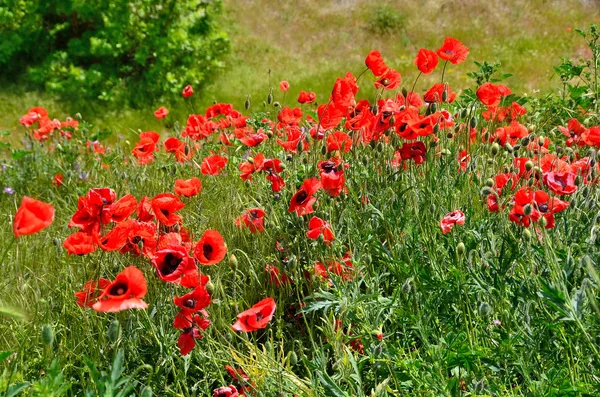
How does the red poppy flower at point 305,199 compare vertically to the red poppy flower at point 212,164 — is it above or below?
above

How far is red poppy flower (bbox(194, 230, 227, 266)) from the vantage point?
177 centimetres

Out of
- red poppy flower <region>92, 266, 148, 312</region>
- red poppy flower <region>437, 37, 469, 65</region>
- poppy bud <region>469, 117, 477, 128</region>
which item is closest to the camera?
red poppy flower <region>92, 266, 148, 312</region>

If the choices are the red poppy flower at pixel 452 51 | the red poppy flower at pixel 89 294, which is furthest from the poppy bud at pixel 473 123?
the red poppy flower at pixel 89 294

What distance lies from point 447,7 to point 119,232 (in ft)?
31.9

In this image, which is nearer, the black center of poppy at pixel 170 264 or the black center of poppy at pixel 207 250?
the black center of poppy at pixel 170 264


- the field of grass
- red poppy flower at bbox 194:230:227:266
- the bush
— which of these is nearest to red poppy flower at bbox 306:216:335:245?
red poppy flower at bbox 194:230:227:266

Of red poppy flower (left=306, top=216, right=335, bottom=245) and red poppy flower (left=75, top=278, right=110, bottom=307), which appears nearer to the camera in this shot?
red poppy flower (left=75, top=278, right=110, bottom=307)

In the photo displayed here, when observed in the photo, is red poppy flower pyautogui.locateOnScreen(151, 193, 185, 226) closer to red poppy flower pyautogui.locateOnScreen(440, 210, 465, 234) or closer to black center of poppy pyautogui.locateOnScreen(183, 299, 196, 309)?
black center of poppy pyautogui.locateOnScreen(183, 299, 196, 309)

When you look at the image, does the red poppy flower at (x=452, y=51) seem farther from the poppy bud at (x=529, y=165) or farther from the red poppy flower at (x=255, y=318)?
the red poppy flower at (x=255, y=318)

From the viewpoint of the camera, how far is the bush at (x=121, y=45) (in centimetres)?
772

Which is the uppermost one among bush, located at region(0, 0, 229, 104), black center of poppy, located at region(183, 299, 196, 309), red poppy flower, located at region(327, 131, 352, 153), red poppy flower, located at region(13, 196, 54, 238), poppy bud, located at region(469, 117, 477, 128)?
red poppy flower, located at region(13, 196, 54, 238)

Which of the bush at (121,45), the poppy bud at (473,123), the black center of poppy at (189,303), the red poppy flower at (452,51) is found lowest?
the bush at (121,45)

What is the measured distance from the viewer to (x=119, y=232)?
1.74 metres

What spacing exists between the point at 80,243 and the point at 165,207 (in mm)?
271
